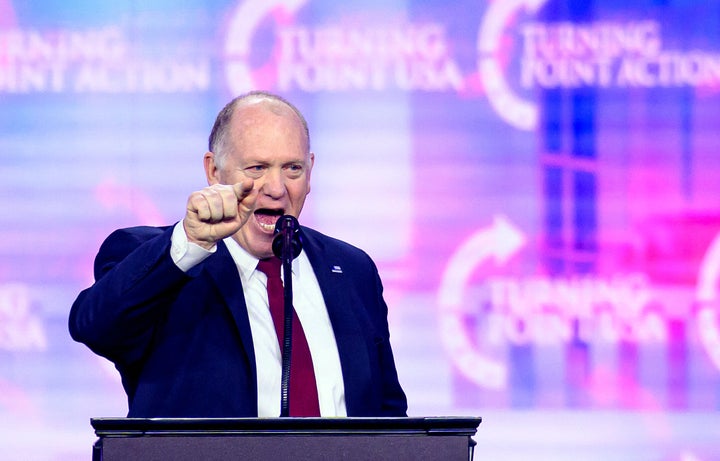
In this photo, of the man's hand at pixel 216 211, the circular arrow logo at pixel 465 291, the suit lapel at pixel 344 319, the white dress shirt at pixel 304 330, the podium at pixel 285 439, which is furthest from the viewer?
the circular arrow logo at pixel 465 291

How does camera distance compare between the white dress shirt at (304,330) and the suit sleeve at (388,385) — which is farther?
the suit sleeve at (388,385)

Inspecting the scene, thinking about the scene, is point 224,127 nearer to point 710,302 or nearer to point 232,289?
point 232,289

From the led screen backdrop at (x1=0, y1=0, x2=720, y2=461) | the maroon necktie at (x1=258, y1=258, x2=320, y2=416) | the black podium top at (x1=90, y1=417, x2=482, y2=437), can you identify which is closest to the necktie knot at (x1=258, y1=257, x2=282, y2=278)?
the maroon necktie at (x1=258, y1=258, x2=320, y2=416)

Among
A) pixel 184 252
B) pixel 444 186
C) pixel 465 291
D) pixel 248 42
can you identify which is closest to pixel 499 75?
pixel 444 186

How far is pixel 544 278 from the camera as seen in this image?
3.55 meters

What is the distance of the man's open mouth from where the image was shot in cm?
221

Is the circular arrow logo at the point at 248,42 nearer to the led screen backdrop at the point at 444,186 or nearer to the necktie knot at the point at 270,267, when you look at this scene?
the led screen backdrop at the point at 444,186

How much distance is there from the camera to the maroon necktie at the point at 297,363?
6.86ft

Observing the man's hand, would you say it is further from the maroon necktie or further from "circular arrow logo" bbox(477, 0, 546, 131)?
"circular arrow logo" bbox(477, 0, 546, 131)

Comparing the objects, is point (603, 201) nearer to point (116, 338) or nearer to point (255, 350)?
point (255, 350)

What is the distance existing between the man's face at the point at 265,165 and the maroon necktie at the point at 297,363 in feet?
0.31

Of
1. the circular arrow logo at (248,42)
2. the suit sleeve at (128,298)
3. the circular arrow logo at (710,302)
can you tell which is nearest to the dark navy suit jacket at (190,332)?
the suit sleeve at (128,298)

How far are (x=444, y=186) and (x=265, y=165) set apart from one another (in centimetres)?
147

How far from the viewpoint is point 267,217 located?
87.3 inches
